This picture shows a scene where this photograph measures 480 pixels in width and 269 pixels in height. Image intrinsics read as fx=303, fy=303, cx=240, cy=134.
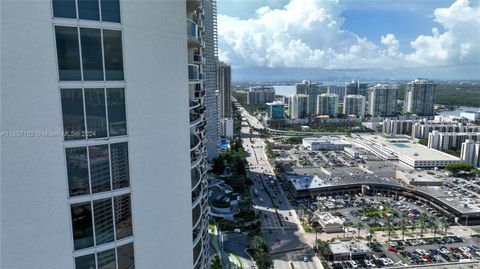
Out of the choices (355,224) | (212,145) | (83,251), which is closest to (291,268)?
(355,224)

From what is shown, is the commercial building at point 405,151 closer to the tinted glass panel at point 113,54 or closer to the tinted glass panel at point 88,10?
the tinted glass panel at point 113,54

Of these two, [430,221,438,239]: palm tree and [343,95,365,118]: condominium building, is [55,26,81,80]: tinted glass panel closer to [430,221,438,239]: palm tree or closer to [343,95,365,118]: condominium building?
[430,221,438,239]: palm tree

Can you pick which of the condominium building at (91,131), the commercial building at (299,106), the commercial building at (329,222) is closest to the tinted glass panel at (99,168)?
the condominium building at (91,131)

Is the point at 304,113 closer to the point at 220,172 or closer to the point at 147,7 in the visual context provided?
the point at 220,172

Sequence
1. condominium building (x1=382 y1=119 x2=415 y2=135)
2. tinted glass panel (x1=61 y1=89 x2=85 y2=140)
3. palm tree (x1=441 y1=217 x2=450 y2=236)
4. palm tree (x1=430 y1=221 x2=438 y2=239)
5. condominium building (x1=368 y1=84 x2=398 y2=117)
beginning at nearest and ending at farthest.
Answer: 1. tinted glass panel (x1=61 y1=89 x2=85 y2=140)
2. palm tree (x1=430 y1=221 x2=438 y2=239)
3. palm tree (x1=441 y1=217 x2=450 y2=236)
4. condominium building (x1=382 y1=119 x2=415 y2=135)
5. condominium building (x1=368 y1=84 x2=398 y2=117)

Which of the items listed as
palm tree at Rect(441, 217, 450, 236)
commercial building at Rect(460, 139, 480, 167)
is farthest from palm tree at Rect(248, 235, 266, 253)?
commercial building at Rect(460, 139, 480, 167)

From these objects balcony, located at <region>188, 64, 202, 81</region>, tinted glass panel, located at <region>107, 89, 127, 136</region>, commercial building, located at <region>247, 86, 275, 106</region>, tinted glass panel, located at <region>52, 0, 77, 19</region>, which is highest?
tinted glass panel, located at <region>52, 0, 77, 19</region>

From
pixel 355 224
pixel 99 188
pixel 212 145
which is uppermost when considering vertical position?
pixel 99 188
